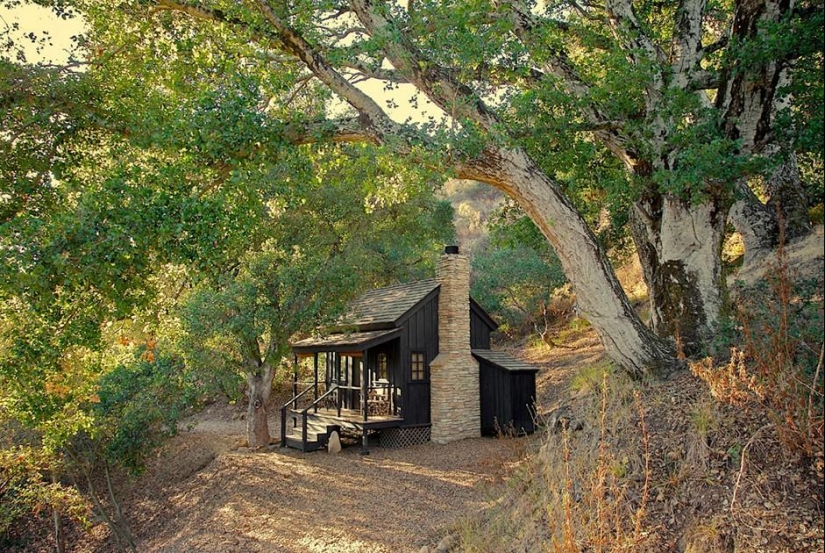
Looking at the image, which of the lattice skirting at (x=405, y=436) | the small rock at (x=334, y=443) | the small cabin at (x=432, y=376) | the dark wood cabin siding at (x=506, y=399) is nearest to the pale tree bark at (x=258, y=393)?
the small cabin at (x=432, y=376)

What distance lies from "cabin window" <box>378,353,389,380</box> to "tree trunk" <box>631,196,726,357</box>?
9.05 meters

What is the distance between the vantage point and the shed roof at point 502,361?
14.6 metres

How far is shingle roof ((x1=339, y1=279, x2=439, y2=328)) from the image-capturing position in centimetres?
1448

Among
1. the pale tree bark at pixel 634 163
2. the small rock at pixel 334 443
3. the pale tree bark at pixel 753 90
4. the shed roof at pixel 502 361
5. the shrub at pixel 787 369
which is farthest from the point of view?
the shed roof at pixel 502 361

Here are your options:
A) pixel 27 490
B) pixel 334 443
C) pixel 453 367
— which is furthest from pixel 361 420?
pixel 27 490

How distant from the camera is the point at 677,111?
7.14 metres

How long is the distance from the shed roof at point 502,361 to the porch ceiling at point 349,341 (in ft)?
8.16

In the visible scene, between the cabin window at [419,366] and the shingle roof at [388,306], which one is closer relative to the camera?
the shingle roof at [388,306]

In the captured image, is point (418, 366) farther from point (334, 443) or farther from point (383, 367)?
point (334, 443)

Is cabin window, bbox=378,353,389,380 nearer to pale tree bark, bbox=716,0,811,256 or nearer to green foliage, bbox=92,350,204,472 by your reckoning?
green foliage, bbox=92,350,204,472

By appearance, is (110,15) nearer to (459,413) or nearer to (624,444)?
(624,444)

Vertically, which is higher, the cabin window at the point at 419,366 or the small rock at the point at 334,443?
the cabin window at the point at 419,366

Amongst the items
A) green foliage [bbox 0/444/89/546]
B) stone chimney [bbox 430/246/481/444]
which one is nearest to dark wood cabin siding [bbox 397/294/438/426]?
stone chimney [bbox 430/246/481/444]

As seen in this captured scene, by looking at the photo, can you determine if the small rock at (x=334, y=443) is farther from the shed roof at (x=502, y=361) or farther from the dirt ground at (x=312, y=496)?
the shed roof at (x=502, y=361)
